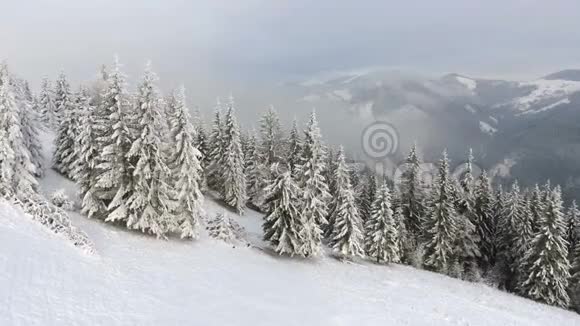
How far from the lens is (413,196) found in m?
52.0

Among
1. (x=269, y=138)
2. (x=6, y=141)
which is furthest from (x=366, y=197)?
(x=6, y=141)

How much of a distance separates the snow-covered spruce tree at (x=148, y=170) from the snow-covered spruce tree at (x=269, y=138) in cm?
3105

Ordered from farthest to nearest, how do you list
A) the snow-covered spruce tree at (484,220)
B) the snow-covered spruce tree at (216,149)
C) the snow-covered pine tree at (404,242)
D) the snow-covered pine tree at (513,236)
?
the snow-covered spruce tree at (216,149), the snow-covered spruce tree at (484,220), the snow-covered pine tree at (404,242), the snow-covered pine tree at (513,236)

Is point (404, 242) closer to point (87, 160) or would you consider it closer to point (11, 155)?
point (87, 160)

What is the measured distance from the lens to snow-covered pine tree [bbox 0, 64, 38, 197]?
2319 centimetres

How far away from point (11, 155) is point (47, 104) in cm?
5541

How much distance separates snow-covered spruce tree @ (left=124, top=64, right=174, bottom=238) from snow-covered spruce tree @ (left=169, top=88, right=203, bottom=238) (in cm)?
156

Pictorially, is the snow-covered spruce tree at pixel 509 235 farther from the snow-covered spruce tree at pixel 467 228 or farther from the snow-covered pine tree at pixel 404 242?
the snow-covered pine tree at pixel 404 242

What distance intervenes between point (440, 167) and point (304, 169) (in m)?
18.9

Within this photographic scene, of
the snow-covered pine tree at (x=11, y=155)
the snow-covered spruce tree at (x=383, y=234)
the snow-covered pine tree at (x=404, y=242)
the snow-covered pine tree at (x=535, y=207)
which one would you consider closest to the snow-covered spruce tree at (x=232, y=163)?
the snow-covered spruce tree at (x=383, y=234)

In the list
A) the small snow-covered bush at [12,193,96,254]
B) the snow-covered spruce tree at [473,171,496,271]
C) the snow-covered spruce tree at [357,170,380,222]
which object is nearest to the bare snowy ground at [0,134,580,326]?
the small snow-covered bush at [12,193,96,254]

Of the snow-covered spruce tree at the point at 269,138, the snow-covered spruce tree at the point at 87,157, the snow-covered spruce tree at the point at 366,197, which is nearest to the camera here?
the snow-covered spruce tree at the point at 87,157

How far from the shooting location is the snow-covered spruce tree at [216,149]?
54.2 meters

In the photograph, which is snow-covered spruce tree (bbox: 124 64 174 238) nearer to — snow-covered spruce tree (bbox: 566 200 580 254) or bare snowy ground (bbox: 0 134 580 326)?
bare snowy ground (bbox: 0 134 580 326)
